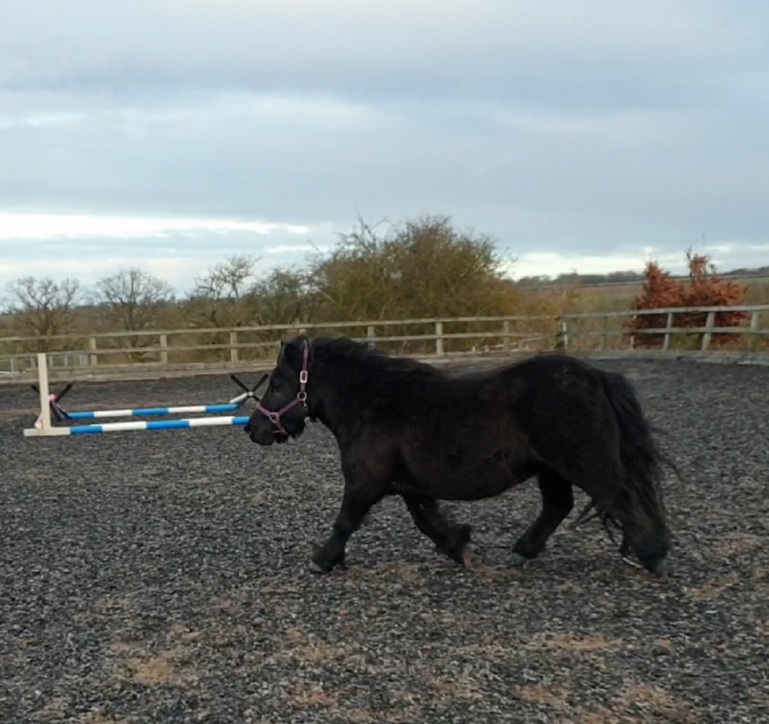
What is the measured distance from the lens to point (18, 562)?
6.55 m

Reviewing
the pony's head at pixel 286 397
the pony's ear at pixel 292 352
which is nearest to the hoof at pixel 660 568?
the pony's head at pixel 286 397

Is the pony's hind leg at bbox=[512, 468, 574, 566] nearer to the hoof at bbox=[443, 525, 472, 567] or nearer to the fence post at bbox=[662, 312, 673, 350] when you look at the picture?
the hoof at bbox=[443, 525, 472, 567]

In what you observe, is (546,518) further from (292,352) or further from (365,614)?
(292,352)

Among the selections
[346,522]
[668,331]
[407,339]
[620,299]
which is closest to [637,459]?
[346,522]

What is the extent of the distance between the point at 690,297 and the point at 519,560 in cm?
2076

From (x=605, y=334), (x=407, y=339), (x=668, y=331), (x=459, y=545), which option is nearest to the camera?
(x=459, y=545)

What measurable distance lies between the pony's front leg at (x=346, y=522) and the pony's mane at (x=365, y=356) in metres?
0.76

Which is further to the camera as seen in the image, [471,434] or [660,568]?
[471,434]

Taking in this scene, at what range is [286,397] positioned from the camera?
239 inches

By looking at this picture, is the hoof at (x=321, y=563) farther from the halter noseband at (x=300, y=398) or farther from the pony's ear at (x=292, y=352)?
the pony's ear at (x=292, y=352)

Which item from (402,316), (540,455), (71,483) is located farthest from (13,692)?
(402,316)

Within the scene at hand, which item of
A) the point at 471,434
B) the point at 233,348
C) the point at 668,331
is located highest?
the point at 471,434

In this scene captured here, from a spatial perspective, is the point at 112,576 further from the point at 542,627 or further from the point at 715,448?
the point at 715,448

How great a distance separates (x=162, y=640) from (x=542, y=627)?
1875mm
